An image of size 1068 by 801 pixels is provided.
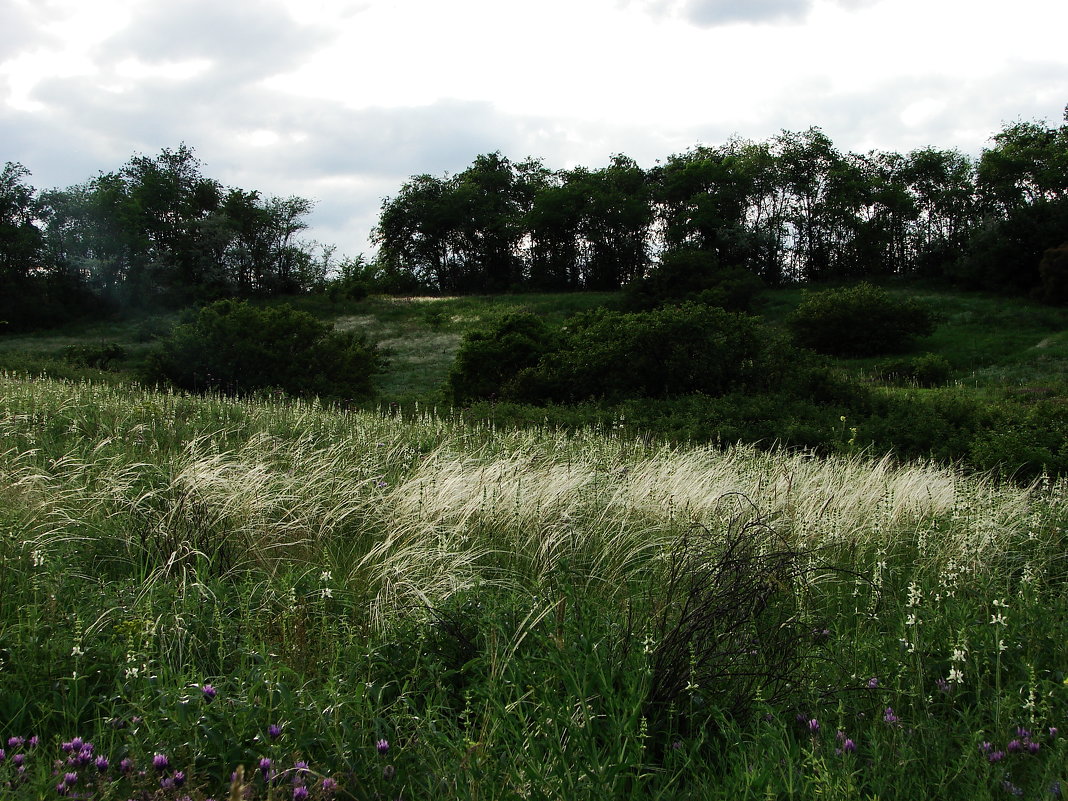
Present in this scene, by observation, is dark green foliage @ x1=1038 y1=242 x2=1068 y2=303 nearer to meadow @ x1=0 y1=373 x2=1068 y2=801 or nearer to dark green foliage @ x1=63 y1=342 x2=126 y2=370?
meadow @ x1=0 y1=373 x2=1068 y2=801

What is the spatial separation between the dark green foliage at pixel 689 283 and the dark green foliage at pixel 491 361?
17157 millimetres

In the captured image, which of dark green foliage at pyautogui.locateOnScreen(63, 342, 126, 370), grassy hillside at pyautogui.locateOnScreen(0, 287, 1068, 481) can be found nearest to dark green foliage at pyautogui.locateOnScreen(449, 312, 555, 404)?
grassy hillside at pyautogui.locateOnScreen(0, 287, 1068, 481)

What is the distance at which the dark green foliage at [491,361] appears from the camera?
54.4 feet

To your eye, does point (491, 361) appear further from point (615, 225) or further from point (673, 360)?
point (615, 225)

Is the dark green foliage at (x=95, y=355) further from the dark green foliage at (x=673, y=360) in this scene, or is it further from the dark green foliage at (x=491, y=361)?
the dark green foliage at (x=673, y=360)

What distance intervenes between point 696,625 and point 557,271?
49.7 meters

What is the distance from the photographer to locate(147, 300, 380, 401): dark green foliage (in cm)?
1753

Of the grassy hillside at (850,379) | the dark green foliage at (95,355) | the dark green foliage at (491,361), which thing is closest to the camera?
the grassy hillside at (850,379)

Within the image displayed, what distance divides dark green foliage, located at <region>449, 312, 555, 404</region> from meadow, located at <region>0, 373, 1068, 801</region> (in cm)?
1108

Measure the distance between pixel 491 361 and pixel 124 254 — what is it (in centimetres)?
3874

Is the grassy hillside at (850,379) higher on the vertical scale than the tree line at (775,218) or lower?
lower

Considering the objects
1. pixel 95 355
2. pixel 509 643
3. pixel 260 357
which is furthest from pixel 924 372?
pixel 95 355

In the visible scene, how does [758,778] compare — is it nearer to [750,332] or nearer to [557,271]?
[750,332]

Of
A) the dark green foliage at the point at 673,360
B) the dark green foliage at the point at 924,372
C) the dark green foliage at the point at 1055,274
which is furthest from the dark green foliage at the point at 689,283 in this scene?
the dark green foliage at the point at 673,360
